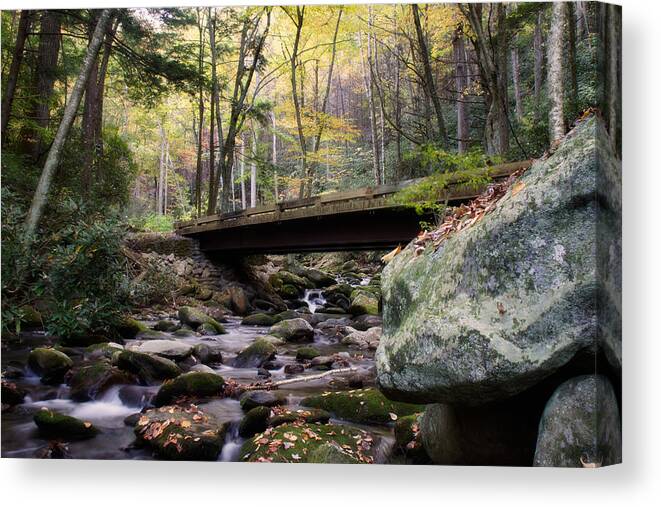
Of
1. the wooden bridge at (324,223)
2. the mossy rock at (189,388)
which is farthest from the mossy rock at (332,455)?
the wooden bridge at (324,223)

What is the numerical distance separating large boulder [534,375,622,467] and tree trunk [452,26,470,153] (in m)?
2.10

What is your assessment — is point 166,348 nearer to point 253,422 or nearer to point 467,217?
point 253,422

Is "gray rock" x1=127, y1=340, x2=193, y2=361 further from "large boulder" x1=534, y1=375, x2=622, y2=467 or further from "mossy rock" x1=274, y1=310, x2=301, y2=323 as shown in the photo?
"large boulder" x1=534, y1=375, x2=622, y2=467

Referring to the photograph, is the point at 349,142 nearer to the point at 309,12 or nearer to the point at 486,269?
the point at 309,12

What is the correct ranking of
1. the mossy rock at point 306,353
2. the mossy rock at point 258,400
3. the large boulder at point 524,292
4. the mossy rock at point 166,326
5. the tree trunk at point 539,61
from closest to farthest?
the large boulder at point 524,292 → the tree trunk at point 539,61 → the mossy rock at point 258,400 → the mossy rock at point 166,326 → the mossy rock at point 306,353

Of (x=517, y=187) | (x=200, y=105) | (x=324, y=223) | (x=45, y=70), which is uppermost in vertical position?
(x=45, y=70)

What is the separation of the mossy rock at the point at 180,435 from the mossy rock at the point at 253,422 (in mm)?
151

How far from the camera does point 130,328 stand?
464cm

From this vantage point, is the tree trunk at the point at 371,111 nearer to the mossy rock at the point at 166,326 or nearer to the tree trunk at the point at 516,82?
the tree trunk at the point at 516,82

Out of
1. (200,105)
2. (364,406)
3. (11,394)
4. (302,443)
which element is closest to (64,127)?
(200,105)

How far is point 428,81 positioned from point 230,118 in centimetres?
207

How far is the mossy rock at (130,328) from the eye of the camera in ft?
14.9

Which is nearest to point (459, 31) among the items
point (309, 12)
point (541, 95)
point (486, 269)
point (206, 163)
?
point (541, 95)

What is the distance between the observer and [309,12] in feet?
14.1
